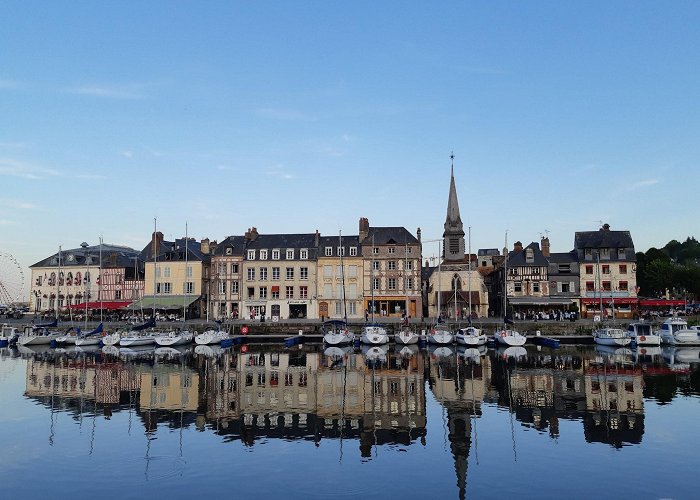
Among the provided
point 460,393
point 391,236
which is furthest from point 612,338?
point 460,393

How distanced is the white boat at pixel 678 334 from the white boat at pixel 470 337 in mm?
16263

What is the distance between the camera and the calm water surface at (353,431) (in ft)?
47.7

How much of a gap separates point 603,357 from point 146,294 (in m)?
49.2

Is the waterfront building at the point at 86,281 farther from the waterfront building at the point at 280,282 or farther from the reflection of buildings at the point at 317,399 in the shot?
the reflection of buildings at the point at 317,399

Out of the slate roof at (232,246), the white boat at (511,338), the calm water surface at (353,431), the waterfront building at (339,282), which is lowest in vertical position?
the calm water surface at (353,431)

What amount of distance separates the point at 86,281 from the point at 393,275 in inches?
1498

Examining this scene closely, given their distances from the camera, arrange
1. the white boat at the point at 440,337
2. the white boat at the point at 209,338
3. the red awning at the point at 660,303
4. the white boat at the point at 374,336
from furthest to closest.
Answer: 1. the red awning at the point at 660,303
2. the white boat at the point at 209,338
3. the white boat at the point at 440,337
4. the white boat at the point at 374,336

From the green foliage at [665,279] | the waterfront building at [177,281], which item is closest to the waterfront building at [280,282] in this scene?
the waterfront building at [177,281]

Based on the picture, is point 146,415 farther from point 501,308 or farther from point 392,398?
point 501,308

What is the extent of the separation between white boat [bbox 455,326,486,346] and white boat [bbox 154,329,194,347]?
947 inches

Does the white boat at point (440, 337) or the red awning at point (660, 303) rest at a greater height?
the red awning at point (660, 303)

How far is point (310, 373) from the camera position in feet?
111

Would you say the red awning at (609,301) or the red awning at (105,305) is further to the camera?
the red awning at (105,305)

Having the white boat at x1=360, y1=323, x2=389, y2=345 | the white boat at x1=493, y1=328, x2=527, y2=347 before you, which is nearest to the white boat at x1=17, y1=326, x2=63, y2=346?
the white boat at x1=360, y1=323, x2=389, y2=345
